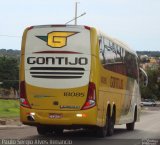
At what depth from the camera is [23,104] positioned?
739 inches

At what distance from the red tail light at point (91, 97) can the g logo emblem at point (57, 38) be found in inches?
65.4

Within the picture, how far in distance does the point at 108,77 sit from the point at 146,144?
3283 millimetres

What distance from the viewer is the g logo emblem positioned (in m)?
18.8

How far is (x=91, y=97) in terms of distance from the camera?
727 inches

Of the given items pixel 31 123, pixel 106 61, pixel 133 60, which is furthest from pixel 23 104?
pixel 133 60

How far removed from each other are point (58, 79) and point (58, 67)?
395mm

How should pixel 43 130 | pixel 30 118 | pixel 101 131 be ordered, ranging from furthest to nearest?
pixel 43 130 → pixel 101 131 → pixel 30 118

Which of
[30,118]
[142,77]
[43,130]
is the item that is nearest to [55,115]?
[30,118]

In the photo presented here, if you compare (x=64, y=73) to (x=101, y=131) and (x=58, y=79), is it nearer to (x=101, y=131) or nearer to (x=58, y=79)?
(x=58, y=79)

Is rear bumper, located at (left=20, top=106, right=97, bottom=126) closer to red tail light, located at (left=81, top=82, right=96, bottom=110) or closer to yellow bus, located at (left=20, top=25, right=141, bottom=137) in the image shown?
yellow bus, located at (left=20, top=25, right=141, bottom=137)

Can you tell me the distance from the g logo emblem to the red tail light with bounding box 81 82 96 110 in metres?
→ 1.66

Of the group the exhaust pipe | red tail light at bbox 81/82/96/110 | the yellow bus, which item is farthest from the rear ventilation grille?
the exhaust pipe

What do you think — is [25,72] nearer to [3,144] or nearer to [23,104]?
[23,104]

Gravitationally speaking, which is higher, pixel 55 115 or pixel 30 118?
pixel 55 115
